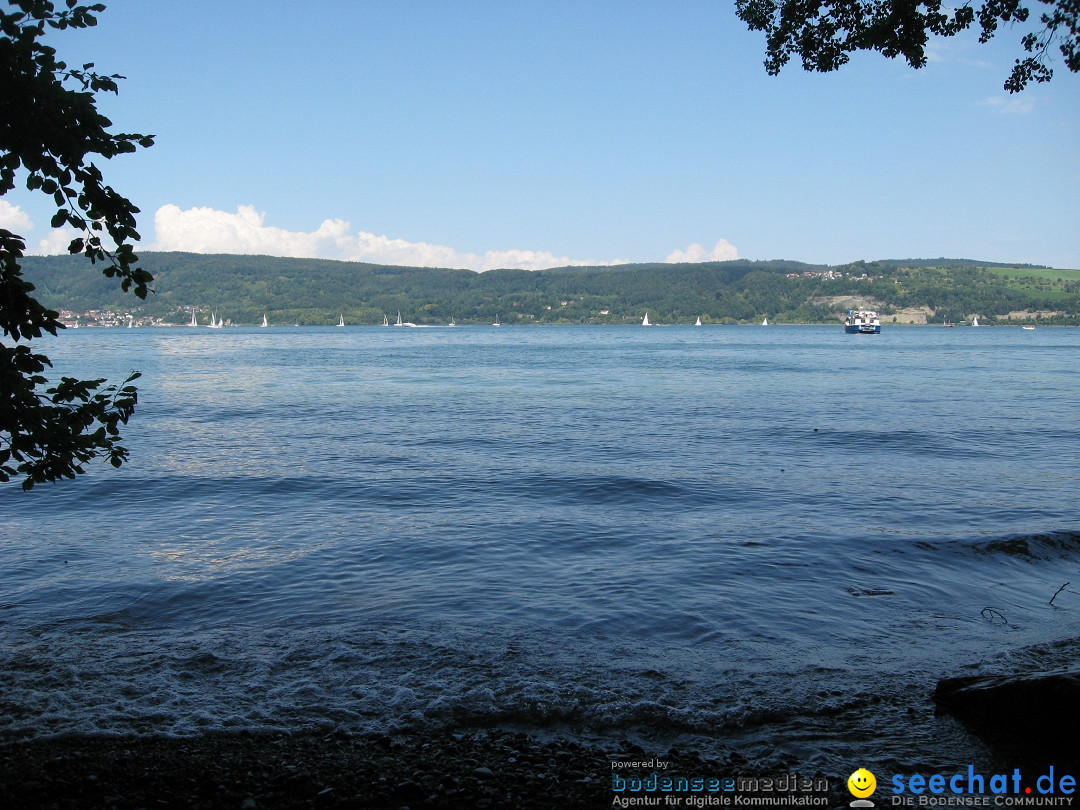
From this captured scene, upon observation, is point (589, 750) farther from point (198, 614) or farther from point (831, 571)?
point (831, 571)

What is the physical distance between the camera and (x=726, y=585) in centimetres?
1104

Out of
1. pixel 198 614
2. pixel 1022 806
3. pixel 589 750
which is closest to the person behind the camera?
pixel 1022 806

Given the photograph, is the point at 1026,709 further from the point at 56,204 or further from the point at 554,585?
the point at 56,204

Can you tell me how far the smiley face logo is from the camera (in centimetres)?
553

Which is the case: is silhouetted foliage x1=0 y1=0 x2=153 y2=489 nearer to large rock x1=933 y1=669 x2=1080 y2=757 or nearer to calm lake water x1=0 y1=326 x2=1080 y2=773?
calm lake water x1=0 y1=326 x2=1080 y2=773

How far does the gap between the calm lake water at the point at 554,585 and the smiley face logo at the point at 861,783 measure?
0.24 meters

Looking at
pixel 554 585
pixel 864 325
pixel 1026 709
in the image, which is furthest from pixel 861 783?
pixel 864 325

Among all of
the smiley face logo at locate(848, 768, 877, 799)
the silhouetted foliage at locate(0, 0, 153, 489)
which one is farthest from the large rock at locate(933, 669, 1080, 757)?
the silhouetted foliage at locate(0, 0, 153, 489)

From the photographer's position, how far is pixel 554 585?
36.3ft

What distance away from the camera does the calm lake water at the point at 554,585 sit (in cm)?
711

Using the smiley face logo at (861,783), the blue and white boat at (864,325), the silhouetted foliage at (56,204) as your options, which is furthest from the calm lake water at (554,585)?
the blue and white boat at (864,325)

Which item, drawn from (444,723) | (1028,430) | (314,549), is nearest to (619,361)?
(1028,430)

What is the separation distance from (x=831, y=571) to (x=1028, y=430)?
21.1 metres

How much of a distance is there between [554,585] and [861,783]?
581cm
